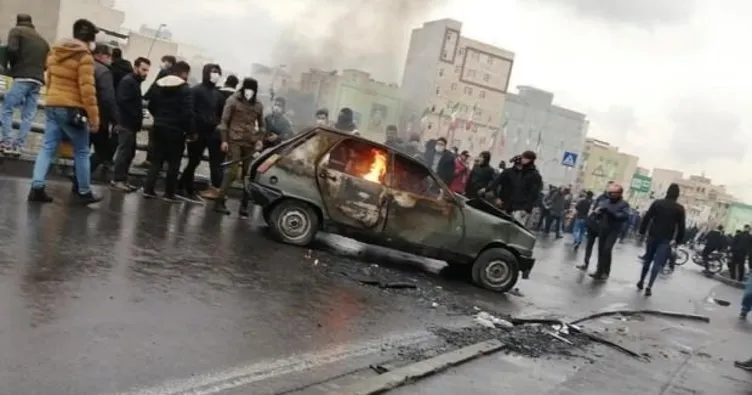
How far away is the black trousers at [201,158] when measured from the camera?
388 inches

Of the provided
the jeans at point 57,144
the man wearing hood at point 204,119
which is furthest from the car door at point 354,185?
the jeans at point 57,144

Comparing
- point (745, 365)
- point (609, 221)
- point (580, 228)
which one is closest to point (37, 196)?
point (745, 365)

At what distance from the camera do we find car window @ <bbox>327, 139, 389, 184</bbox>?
8.22 meters

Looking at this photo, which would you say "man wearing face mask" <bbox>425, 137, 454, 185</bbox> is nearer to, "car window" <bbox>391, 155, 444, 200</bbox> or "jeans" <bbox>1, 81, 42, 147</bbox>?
"car window" <bbox>391, 155, 444, 200</bbox>

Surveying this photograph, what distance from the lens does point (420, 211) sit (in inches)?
328

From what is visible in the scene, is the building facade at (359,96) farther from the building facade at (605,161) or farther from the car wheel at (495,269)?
the building facade at (605,161)

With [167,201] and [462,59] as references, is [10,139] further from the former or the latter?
[462,59]

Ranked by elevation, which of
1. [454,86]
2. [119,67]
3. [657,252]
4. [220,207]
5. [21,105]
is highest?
[454,86]

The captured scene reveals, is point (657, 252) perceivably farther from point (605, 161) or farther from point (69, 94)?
point (605, 161)

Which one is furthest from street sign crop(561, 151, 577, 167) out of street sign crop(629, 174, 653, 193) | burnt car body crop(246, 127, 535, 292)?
burnt car body crop(246, 127, 535, 292)

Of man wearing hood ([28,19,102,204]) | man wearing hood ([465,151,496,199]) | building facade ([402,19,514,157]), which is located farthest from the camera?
building facade ([402,19,514,157])

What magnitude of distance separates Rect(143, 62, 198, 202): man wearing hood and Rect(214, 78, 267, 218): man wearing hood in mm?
497

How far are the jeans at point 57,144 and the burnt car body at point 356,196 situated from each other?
6.23 ft

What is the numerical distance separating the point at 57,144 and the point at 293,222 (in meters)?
2.80
